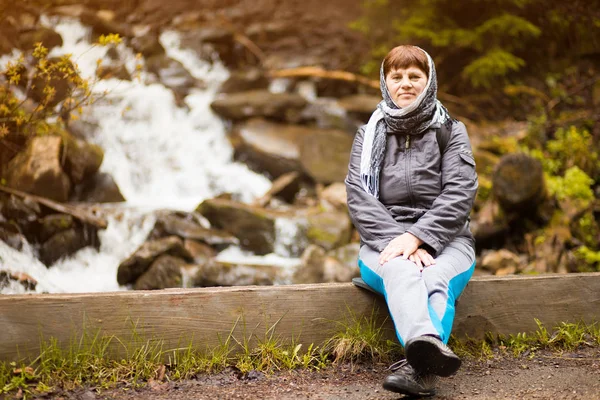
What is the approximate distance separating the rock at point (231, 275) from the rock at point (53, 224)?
5.95 feet

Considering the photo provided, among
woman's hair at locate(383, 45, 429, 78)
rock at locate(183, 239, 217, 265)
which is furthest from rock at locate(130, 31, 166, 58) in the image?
woman's hair at locate(383, 45, 429, 78)

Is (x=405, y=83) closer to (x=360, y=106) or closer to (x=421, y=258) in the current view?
(x=421, y=258)

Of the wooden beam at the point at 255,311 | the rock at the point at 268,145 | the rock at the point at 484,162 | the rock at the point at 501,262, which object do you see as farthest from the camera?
the rock at the point at 268,145

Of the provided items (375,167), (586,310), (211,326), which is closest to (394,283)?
(375,167)

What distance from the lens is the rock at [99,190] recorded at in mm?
7723

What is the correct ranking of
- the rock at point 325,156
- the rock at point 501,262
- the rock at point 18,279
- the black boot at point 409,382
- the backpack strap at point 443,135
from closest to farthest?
1. the black boot at point 409,382
2. the backpack strap at point 443,135
3. the rock at point 18,279
4. the rock at point 501,262
5. the rock at point 325,156

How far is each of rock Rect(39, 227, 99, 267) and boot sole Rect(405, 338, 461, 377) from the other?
4965 millimetres

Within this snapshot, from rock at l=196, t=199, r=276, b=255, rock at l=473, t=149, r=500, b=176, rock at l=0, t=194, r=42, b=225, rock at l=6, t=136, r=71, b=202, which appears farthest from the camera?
rock at l=473, t=149, r=500, b=176

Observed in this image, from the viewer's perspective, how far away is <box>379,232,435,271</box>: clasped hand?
9.55 ft

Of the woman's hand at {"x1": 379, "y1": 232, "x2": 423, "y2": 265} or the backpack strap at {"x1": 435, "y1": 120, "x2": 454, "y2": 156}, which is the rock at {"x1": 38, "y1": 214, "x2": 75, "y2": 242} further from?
the backpack strap at {"x1": 435, "y1": 120, "x2": 454, "y2": 156}

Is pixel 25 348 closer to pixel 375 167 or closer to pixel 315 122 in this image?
pixel 375 167

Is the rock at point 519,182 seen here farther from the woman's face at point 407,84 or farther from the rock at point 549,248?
the woman's face at point 407,84

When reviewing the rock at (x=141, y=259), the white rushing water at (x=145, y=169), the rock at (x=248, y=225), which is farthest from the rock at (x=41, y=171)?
the rock at (x=248, y=225)

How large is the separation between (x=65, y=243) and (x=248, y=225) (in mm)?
2400
